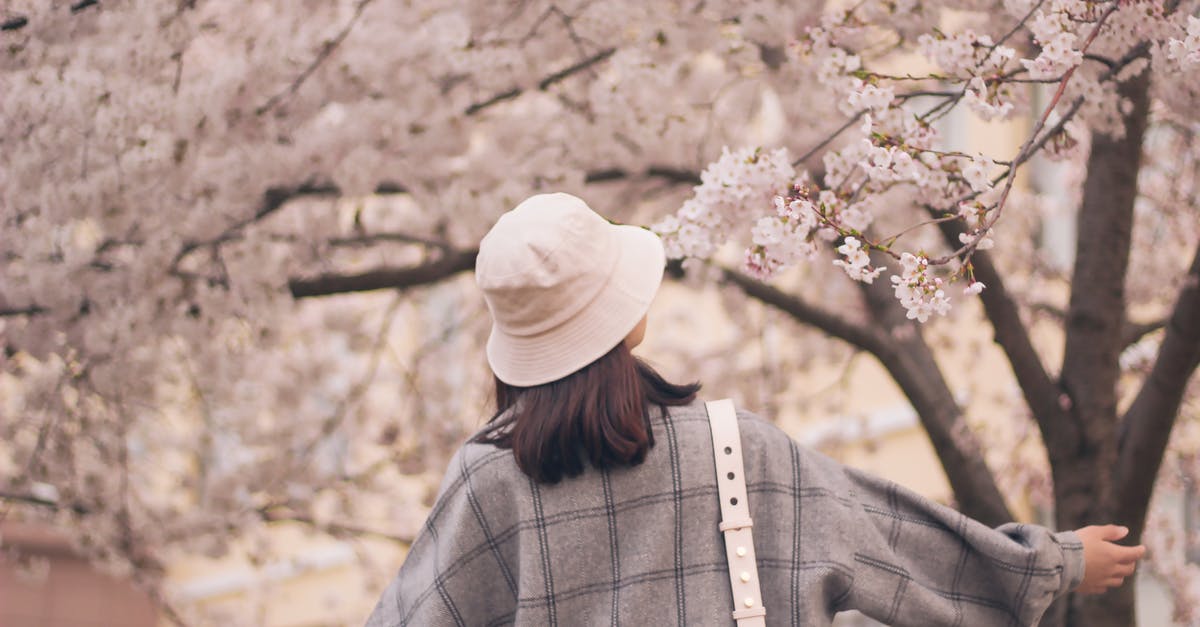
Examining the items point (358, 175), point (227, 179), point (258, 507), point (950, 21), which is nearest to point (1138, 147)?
point (358, 175)

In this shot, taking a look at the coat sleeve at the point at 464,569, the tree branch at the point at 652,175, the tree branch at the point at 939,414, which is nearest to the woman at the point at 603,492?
the coat sleeve at the point at 464,569

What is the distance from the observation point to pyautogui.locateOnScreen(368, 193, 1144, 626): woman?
78.5 inches

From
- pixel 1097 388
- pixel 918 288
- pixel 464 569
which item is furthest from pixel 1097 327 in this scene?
pixel 464 569

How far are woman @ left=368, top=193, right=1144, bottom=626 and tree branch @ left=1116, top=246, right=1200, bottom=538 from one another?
135 cm

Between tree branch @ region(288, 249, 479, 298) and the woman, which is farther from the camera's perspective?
tree branch @ region(288, 249, 479, 298)

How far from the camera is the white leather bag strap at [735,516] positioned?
1970 mm

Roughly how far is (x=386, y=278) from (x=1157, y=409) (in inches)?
87.3

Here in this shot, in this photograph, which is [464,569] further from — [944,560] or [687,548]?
[944,560]

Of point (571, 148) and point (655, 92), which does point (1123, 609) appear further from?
point (571, 148)

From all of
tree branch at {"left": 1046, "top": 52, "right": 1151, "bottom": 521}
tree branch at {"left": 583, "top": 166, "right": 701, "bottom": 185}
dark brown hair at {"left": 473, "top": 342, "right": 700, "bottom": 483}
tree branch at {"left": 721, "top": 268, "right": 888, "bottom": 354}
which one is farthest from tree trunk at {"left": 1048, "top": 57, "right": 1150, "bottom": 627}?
dark brown hair at {"left": 473, "top": 342, "right": 700, "bottom": 483}

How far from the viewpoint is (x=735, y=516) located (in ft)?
6.57

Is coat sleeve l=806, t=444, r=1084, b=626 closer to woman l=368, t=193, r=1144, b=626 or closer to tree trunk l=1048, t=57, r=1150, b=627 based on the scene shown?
woman l=368, t=193, r=1144, b=626

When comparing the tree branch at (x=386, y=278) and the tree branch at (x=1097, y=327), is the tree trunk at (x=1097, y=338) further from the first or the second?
the tree branch at (x=386, y=278)

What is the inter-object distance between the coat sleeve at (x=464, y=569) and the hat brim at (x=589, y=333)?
15cm
